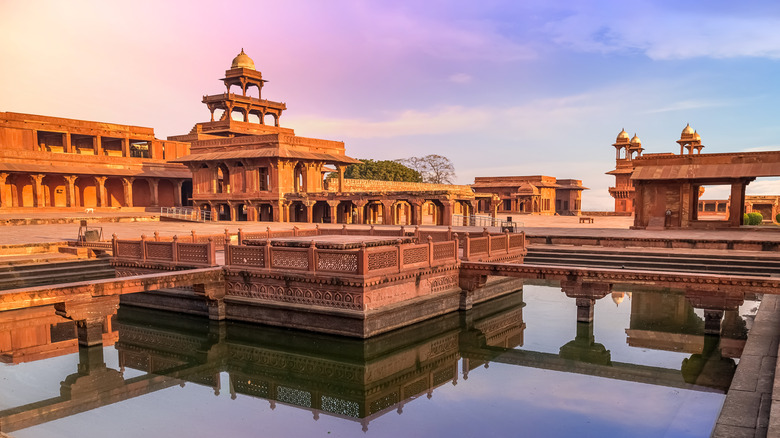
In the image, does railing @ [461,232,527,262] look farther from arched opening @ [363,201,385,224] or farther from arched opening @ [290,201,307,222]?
arched opening @ [290,201,307,222]

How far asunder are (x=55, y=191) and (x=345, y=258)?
4013 centimetres

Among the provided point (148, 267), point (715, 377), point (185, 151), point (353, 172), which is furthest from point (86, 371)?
point (353, 172)

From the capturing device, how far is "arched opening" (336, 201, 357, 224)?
1553 inches

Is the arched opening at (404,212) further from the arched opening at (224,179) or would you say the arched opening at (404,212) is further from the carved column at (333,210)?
A: the arched opening at (224,179)

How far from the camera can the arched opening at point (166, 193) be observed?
161ft

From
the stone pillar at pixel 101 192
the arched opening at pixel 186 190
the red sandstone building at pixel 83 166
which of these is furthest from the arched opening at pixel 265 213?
the arched opening at pixel 186 190

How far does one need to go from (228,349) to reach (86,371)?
2936mm

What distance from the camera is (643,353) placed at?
39.2ft

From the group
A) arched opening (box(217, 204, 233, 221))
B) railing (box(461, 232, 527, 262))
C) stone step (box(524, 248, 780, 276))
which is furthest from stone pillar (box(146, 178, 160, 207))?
railing (box(461, 232, 527, 262))

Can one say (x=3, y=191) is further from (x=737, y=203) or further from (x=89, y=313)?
(x=737, y=203)

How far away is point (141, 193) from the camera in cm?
4844

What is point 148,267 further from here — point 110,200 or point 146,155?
point 146,155

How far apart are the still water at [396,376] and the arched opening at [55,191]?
108 feet

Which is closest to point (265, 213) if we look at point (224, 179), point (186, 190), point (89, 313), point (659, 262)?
point (224, 179)
